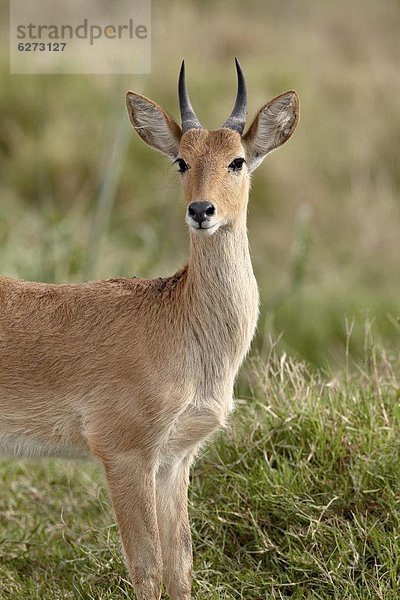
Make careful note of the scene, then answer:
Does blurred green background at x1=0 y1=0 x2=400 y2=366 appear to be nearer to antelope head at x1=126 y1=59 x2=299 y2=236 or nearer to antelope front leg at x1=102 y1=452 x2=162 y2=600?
antelope head at x1=126 y1=59 x2=299 y2=236

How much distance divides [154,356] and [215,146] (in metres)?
0.95

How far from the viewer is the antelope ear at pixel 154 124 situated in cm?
496

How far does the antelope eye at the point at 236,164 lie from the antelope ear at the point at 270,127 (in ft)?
0.39

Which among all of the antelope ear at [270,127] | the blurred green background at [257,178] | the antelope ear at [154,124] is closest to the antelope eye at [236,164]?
the antelope ear at [270,127]

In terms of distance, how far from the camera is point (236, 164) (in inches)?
187

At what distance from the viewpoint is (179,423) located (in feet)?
15.4

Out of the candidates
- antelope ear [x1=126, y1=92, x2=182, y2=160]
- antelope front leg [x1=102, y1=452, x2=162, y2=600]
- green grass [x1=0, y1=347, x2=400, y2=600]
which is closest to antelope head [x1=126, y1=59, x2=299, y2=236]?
antelope ear [x1=126, y1=92, x2=182, y2=160]

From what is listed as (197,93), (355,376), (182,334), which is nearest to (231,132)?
(182,334)

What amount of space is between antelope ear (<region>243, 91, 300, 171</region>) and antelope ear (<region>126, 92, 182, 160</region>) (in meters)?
0.34

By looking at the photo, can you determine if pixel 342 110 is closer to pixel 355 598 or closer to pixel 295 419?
pixel 295 419

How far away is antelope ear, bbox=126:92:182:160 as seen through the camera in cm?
496

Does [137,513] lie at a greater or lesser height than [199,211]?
lesser

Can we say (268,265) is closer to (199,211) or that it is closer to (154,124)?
(154,124)

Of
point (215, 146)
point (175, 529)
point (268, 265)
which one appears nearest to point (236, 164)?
point (215, 146)
